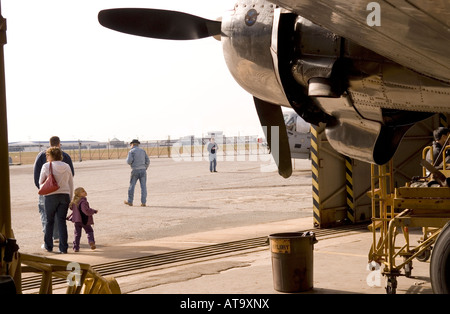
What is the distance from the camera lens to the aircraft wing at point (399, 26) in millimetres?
2939

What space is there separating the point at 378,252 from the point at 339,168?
5.24 metres

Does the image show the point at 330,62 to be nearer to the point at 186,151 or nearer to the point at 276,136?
the point at 276,136

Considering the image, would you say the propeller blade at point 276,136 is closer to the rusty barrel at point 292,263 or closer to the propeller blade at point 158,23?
the propeller blade at point 158,23

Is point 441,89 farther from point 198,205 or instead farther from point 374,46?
point 198,205

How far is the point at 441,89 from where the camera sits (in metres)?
4.20

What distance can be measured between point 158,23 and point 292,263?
11.5 feet

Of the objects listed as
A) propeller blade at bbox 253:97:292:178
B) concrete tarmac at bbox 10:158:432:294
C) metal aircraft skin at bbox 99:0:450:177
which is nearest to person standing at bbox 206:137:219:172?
concrete tarmac at bbox 10:158:432:294

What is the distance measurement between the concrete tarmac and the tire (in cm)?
128

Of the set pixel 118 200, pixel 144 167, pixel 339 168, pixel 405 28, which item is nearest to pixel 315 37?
pixel 405 28

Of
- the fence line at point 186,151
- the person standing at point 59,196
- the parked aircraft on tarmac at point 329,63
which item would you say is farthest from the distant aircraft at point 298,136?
the parked aircraft on tarmac at point 329,63

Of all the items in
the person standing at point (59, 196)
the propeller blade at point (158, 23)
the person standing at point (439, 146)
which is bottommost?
the person standing at point (59, 196)

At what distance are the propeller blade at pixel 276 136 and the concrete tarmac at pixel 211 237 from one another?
2.10 metres

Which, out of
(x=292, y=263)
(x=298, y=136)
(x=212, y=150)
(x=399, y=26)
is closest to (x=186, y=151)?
(x=212, y=150)

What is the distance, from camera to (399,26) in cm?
318
